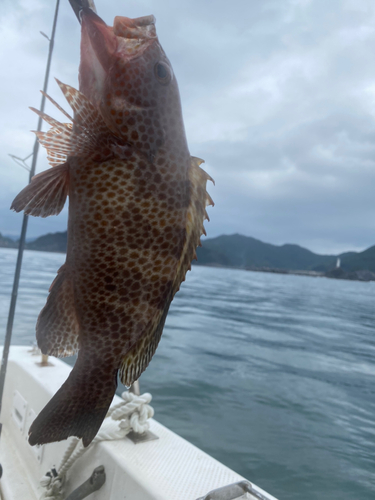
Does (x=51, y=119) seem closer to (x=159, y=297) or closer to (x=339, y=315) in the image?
(x=159, y=297)

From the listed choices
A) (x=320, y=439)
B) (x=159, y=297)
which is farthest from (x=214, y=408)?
(x=159, y=297)

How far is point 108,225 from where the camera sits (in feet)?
3.87

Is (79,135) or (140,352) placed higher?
(79,135)

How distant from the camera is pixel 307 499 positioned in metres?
5.84

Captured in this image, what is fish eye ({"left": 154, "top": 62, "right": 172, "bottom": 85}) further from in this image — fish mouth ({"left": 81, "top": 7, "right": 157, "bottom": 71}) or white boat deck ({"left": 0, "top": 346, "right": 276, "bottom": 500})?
white boat deck ({"left": 0, "top": 346, "right": 276, "bottom": 500})

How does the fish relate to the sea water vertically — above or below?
above

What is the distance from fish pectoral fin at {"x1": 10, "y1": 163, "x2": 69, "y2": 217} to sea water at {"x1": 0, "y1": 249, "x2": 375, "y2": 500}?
6331 millimetres

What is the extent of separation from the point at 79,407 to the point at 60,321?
260mm

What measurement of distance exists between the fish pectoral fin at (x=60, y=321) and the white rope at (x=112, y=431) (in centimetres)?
204

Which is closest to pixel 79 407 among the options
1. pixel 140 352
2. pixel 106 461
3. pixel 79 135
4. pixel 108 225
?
pixel 140 352

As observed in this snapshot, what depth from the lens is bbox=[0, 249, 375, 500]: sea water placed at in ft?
21.7

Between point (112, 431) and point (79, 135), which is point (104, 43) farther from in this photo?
point (112, 431)

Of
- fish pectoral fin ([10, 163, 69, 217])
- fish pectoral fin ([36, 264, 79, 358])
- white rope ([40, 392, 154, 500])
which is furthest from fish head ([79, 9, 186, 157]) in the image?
white rope ([40, 392, 154, 500])

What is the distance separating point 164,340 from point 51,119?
43.9 feet
